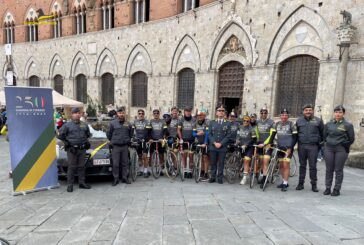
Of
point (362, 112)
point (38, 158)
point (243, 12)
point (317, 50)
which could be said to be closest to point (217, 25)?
point (243, 12)

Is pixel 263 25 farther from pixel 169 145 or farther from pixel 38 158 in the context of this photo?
A: pixel 38 158

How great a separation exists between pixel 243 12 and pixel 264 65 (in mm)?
3182

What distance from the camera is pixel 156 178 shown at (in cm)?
715

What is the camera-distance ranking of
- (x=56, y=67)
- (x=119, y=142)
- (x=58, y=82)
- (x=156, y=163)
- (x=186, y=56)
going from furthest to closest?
(x=58, y=82) → (x=56, y=67) → (x=186, y=56) → (x=156, y=163) → (x=119, y=142)

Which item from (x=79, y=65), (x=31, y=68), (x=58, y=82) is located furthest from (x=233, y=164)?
(x=31, y=68)

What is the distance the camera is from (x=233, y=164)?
7.04 metres

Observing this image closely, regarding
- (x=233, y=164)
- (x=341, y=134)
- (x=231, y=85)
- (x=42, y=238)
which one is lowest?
(x=42, y=238)

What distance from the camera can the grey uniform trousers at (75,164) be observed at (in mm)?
5961

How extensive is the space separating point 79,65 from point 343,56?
23.1 meters

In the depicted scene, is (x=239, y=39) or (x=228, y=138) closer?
(x=228, y=138)

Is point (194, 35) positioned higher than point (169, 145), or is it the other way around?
point (194, 35)

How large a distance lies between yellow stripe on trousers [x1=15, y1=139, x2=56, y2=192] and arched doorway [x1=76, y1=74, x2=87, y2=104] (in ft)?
70.3

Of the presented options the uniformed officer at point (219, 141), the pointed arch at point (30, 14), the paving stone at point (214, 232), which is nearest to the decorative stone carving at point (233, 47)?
the uniformed officer at point (219, 141)

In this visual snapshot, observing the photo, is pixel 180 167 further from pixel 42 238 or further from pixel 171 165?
pixel 42 238
